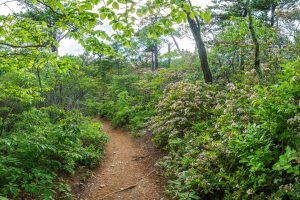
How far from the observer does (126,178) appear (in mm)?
7414

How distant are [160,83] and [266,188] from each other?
35.4 ft

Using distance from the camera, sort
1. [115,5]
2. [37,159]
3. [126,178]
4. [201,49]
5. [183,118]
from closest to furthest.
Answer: [115,5] < [37,159] < [126,178] < [183,118] < [201,49]

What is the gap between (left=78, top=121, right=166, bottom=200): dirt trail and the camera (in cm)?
627

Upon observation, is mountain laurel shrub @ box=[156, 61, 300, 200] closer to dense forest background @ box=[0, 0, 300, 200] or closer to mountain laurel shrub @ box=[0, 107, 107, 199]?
dense forest background @ box=[0, 0, 300, 200]

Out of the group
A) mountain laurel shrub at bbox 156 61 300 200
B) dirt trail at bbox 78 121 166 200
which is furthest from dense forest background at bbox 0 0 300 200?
dirt trail at bbox 78 121 166 200

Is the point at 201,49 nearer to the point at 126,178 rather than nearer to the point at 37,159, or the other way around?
the point at 126,178

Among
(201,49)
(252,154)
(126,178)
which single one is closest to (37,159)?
(126,178)

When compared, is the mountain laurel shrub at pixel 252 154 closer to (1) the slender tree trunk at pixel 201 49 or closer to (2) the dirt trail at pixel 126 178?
(2) the dirt trail at pixel 126 178

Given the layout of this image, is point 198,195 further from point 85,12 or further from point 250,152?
point 85,12

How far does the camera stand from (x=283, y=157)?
3.17 meters

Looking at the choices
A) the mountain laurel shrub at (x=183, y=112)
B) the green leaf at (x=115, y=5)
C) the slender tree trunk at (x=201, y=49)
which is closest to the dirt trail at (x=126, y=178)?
the mountain laurel shrub at (x=183, y=112)

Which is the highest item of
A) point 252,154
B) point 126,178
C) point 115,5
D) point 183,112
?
point 115,5

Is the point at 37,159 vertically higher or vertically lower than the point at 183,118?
lower

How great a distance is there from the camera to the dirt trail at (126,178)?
627 centimetres
